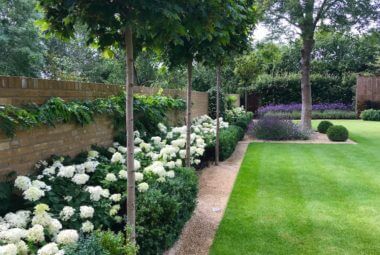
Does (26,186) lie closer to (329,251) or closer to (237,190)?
(329,251)

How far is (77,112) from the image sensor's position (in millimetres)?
4477

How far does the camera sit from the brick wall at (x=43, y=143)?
334 centimetres

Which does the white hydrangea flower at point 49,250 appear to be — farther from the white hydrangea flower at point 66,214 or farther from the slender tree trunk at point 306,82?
the slender tree trunk at point 306,82

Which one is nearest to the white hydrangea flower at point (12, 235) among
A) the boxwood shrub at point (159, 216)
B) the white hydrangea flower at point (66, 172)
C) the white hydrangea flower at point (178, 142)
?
the boxwood shrub at point (159, 216)

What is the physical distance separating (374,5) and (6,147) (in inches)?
512

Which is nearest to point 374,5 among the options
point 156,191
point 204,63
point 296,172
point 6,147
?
point 296,172

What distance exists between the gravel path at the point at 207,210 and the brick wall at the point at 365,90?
1830 centimetres

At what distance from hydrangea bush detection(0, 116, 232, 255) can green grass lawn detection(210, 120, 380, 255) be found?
1.12m

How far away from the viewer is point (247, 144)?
39.7 ft

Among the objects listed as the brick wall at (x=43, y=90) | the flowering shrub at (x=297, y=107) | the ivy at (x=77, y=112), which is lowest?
the flowering shrub at (x=297, y=107)

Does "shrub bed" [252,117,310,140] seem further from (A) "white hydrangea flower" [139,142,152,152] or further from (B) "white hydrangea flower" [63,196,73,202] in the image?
(B) "white hydrangea flower" [63,196,73,202]

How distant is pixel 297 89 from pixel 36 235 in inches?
979

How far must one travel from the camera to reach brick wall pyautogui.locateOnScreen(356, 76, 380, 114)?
24141mm

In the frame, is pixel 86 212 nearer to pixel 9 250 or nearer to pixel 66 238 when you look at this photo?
pixel 66 238
